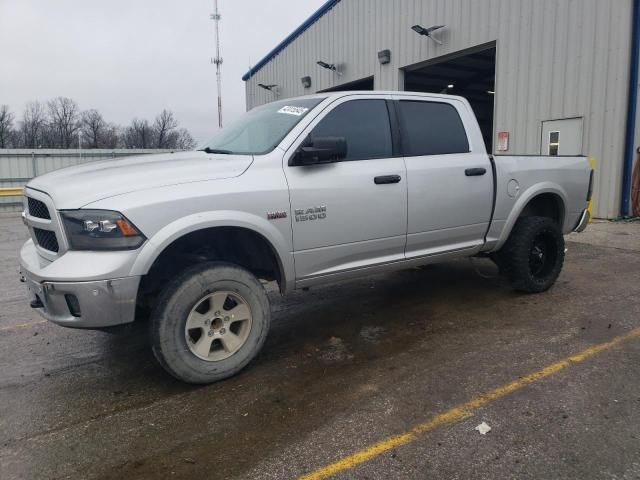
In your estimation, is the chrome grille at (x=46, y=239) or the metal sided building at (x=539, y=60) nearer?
the chrome grille at (x=46, y=239)

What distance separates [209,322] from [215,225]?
0.66 m

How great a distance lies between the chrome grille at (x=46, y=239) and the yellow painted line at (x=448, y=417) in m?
2.05

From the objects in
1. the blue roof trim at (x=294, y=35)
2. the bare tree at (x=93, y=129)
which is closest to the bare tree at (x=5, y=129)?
the bare tree at (x=93, y=129)

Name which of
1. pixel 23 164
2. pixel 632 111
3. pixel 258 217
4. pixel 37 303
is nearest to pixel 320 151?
pixel 258 217

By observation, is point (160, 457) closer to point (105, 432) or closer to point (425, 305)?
point (105, 432)

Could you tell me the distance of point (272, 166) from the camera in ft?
11.3

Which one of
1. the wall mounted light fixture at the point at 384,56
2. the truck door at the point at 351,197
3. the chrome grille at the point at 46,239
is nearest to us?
the chrome grille at the point at 46,239

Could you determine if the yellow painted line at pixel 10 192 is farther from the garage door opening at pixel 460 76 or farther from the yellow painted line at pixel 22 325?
the yellow painted line at pixel 22 325

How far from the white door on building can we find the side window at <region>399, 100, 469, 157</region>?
275 inches

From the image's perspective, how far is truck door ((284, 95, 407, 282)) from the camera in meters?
3.55

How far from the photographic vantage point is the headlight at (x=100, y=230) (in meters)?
2.85

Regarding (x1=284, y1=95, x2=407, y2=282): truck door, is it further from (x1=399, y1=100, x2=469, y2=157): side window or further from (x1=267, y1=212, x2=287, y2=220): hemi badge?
(x1=399, y1=100, x2=469, y2=157): side window

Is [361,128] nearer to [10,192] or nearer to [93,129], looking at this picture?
[10,192]

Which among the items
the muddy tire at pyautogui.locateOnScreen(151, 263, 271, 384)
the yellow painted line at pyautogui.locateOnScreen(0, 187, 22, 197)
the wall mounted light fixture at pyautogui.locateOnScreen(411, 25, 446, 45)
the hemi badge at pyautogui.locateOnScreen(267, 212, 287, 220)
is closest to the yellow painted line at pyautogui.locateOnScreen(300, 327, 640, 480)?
the muddy tire at pyautogui.locateOnScreen(151, 263, 271, 384)
